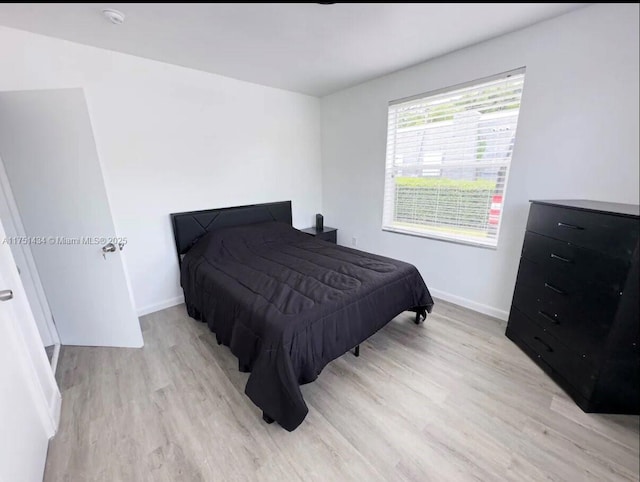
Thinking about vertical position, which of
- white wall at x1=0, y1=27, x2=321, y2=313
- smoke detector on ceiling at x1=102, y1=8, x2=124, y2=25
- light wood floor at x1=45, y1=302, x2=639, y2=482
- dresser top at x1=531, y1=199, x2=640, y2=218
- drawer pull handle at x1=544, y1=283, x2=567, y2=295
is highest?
smoke detector on ceiling at x1=102, y1=8, x2=124, y2=25

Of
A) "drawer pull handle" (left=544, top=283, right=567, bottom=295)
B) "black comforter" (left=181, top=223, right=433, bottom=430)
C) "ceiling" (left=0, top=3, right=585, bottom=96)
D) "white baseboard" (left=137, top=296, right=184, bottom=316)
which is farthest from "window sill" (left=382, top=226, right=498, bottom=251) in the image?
"white baseboard" (left=137, top=296, right=184, bottom=316)

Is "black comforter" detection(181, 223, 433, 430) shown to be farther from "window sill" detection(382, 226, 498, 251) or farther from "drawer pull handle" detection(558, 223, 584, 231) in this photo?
"drawer pull handle" detection(558, 223, 584, 231)

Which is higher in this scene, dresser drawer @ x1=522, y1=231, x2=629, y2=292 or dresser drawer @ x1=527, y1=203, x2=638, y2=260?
dresser drawer @ x1=527, y1=203, x2=638, y2=260

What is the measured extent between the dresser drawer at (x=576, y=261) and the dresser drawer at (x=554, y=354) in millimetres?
468

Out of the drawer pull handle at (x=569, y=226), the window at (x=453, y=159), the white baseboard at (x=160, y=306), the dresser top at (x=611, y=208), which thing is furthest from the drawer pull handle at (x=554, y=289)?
the white baseboard at (x=160, y=306)

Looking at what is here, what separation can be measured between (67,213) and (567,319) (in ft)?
11.5

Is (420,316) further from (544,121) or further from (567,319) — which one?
(544,121)

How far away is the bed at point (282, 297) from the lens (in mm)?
1465

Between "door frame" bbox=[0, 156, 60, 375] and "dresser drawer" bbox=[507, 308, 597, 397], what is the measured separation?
3.43m

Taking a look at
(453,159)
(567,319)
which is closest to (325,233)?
(453,159)

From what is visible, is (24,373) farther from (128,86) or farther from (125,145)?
(128,86)

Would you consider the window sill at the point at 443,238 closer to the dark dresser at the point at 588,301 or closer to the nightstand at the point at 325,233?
the dark dresser at the point at 588,301

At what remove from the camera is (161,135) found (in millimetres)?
2551

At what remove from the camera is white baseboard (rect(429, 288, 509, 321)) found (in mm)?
2491
